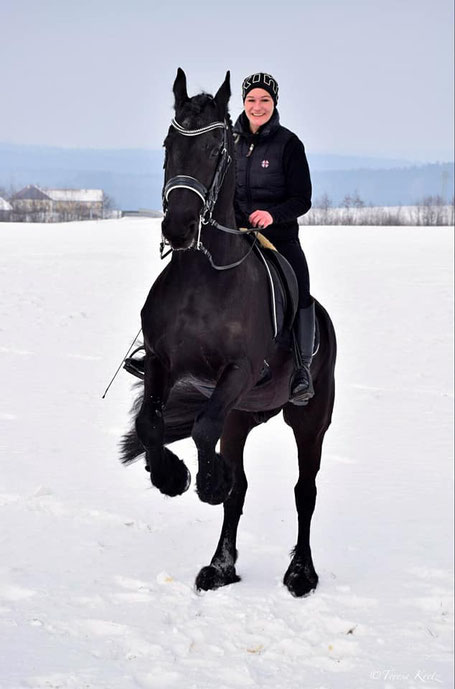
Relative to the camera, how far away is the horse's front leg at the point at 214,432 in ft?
17.3

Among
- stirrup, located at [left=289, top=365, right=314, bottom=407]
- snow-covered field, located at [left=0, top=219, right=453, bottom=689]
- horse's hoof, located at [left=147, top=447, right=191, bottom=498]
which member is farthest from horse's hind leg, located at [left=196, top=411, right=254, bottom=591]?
horse's hoof, located at [left=147, top=447, right=191, bottom=498]

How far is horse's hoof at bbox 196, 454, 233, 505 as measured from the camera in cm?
532

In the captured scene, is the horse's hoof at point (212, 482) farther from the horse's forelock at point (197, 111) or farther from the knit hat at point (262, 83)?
the knit hat at point (262, 83)

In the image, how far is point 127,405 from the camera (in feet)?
40.6

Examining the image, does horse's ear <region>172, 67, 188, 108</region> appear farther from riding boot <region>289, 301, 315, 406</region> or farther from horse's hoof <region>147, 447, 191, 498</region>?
horse's hoof <region>147, 447, 191, 498</region>

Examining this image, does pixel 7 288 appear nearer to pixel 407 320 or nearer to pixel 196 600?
pixel 196 600

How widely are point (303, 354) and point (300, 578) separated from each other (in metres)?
1.84

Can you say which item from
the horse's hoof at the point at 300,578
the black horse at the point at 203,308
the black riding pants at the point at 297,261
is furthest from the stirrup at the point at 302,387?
the horse's hoof at the point at 300,578

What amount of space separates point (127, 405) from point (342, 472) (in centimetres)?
343

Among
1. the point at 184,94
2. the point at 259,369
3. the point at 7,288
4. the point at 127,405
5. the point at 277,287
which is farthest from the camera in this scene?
the point at 127,405

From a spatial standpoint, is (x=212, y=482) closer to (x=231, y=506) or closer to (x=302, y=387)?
(x=302, y=387)

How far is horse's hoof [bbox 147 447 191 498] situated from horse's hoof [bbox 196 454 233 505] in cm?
38

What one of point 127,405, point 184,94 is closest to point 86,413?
point 127,405

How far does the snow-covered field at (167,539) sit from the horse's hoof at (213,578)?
11cm
